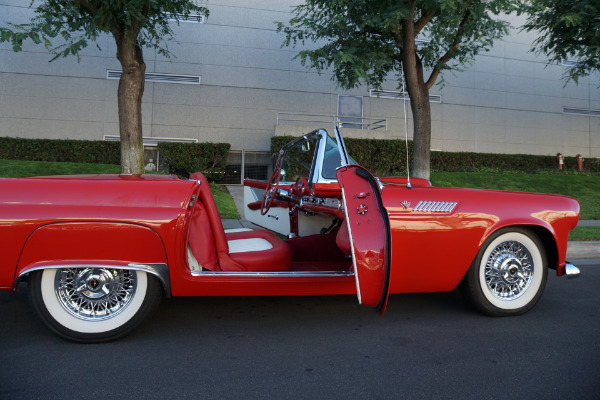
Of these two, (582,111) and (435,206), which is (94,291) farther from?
(582,111)

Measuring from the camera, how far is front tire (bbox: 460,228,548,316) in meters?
3.47

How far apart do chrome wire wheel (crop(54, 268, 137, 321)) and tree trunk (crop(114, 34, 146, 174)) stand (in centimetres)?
599

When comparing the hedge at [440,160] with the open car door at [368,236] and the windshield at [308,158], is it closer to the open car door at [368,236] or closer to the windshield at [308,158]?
the windshield at [308,158]

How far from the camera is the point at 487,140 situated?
19656 mm

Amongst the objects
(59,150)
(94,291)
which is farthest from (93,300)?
(59,150)

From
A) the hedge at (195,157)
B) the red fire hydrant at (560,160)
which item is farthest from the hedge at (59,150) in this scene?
the red fire hydrant at (560,160)

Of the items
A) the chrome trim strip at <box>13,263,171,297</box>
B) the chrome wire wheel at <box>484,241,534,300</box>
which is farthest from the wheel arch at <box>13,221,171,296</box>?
the chrome wire wheel at <box>484,241,534,300</box>

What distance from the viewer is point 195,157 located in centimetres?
1421

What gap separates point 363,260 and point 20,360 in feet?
7.36

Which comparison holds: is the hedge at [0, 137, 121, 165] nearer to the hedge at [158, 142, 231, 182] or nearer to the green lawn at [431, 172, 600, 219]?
the hedge at [158, 142, 231, 182]

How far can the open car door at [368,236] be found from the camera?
278 centimetres

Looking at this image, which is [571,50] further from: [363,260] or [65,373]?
[65,373]

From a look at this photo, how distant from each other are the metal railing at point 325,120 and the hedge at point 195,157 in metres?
3.50

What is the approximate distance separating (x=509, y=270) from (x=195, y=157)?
12024 mm
